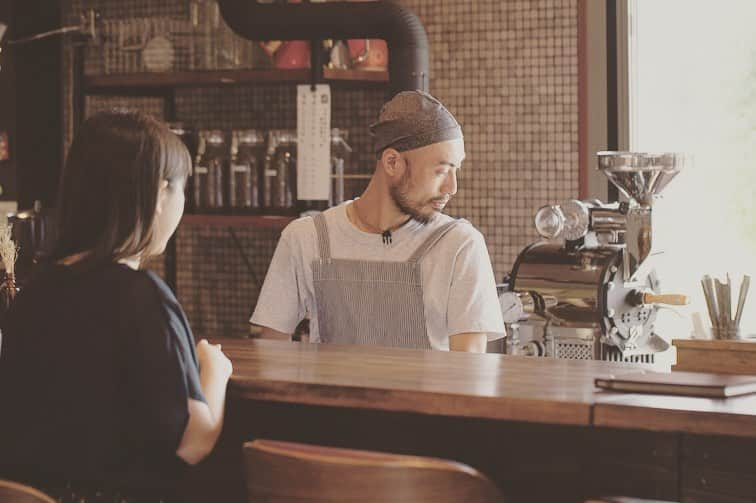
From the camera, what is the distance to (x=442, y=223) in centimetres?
305

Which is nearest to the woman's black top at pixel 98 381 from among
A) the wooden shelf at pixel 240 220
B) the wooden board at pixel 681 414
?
the wooden board at pixel 681 414

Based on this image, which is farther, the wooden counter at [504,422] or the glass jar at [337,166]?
the glass jar at [337,166]

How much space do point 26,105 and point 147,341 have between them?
4203mm

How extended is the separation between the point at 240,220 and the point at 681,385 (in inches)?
126

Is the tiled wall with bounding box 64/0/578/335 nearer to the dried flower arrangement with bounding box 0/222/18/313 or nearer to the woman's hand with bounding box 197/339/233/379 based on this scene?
the dried flower arrangement with bounding box 0/222/18/313

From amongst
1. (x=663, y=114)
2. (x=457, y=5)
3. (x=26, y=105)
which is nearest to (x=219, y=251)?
(x=26, y=105)

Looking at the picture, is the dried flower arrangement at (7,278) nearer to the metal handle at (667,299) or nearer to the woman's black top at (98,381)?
the woman's black top at (98,381)

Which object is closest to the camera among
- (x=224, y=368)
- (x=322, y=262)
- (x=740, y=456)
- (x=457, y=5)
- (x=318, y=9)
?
(x=740, y=456)

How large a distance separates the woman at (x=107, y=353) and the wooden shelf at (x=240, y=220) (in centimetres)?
279

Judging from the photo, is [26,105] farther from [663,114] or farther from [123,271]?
[123,271]

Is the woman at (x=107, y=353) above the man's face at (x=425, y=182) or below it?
below

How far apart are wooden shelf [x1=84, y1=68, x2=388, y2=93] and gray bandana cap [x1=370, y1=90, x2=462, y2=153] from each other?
158 cm

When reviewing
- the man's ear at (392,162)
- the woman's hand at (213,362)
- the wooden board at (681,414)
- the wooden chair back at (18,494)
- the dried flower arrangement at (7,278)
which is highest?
the man's ear at (392,162)

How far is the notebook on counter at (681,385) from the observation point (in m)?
1.75
